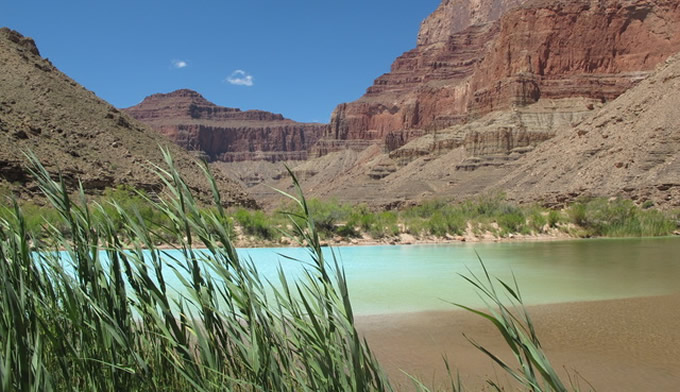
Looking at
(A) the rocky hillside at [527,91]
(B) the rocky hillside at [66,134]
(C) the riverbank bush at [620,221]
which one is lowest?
(C) the riverbank bush at [620,221]

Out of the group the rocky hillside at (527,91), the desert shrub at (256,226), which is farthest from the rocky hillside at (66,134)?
the rocky hillside at (527,91)

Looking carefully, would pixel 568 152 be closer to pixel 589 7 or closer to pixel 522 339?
pixel 589 7

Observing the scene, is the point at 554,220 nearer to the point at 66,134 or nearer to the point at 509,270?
the point at 509,270

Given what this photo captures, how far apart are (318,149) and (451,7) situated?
4555 centimetres

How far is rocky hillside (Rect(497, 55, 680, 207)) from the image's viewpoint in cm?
3139

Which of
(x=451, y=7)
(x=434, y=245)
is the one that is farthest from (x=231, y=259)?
(x=451, y=7)

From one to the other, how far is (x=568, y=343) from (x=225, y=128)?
507ft

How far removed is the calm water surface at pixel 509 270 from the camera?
976cm

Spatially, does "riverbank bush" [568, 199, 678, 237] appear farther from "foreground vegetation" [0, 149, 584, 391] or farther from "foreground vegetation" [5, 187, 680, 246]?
"foreground vegetation" [0, 149, 584, 391]

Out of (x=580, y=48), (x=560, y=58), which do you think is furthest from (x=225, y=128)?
(x=580, y=48)

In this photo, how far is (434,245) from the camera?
2195 cm

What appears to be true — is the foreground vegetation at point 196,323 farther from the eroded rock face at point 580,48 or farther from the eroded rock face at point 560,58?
the eroded rock face at point 580,48

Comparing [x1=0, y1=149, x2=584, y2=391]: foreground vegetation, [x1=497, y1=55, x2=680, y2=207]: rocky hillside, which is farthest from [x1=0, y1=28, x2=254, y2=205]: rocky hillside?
[x1=0, y1=149, x2=584, y2=391]: foreground vegetation

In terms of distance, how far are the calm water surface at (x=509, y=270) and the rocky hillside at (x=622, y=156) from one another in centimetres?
1090
